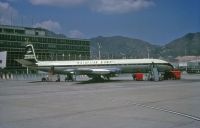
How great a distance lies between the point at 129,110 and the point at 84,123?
4445 millimetres

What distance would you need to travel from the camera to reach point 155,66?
186 ft

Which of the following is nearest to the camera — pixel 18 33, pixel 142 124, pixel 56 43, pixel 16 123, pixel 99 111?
pixel 142 124

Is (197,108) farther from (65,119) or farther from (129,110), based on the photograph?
(65,119)

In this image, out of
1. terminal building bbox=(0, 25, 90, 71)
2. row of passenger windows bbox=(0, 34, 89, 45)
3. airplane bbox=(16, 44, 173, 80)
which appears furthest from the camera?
row of passenger windows bbox=(0, 34, 89, 45)

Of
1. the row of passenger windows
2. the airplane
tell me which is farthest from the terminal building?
the airplane

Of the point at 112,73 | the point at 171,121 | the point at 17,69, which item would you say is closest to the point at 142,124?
the point at 171,121

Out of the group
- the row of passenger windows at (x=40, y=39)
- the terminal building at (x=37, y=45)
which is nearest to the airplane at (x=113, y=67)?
the terminal building at (x=37, y=45)

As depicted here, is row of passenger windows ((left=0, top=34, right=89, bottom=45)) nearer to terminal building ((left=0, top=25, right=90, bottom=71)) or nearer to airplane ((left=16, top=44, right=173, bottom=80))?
terminal building ((left=0, top=25, right=90, bottom=71))

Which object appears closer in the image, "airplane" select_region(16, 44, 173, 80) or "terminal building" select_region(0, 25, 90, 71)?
"airplane" select_region(16, 44, 173, 80)

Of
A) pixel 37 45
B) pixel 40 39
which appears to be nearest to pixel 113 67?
pixel 37 45

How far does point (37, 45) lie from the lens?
148500 millimetres

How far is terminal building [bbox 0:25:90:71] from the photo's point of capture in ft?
438

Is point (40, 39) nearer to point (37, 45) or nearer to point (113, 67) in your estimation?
point (37, 45)

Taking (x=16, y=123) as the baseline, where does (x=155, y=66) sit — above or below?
above
